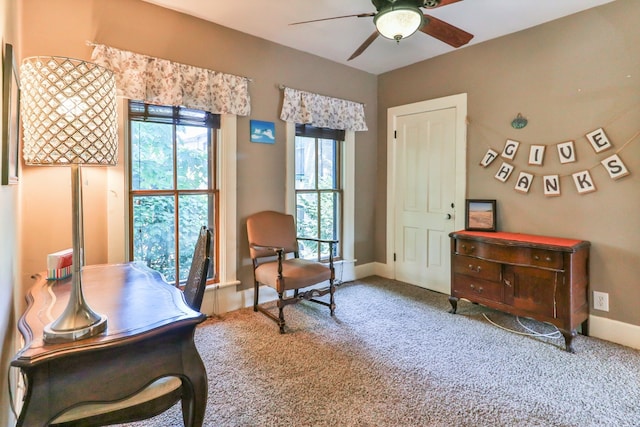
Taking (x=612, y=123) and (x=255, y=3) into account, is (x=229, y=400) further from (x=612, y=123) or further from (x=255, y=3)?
(x=612, y=123)

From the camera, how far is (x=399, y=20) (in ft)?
7.23

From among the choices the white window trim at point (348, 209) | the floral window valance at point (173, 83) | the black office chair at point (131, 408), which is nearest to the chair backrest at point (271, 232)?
the white window trim at point (348, 209)

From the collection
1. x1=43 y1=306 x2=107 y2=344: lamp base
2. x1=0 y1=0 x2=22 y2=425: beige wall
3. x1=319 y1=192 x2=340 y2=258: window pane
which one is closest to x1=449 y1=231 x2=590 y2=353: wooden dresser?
x1=319 y1=192 x2=340 y2=258: window pane

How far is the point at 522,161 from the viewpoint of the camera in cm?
323

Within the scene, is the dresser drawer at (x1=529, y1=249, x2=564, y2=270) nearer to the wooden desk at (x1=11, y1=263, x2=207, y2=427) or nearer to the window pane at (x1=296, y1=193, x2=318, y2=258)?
the window pane at (x1=296, y1=193, x2=318, y2=258)

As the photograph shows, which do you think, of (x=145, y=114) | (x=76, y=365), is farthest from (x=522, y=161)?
(x=76, y=365)

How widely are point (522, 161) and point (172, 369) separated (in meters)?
3.32

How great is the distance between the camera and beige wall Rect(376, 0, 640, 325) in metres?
2.68

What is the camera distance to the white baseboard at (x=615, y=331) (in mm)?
2672

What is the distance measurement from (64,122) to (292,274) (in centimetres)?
211

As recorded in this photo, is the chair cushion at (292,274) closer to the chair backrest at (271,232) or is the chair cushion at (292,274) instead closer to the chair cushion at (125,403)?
the chair backrest at (271,232)

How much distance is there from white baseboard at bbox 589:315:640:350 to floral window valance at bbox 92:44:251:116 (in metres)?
3.55

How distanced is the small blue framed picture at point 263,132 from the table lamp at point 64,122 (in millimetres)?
2226

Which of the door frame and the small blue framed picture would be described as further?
the door frame
